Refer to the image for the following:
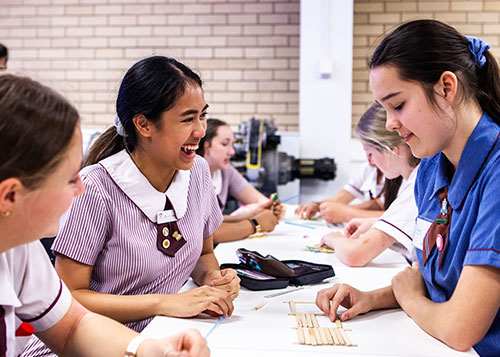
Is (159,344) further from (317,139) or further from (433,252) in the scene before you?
(317,139)

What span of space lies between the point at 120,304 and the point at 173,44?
420 cm

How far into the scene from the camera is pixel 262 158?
4266 millimetres

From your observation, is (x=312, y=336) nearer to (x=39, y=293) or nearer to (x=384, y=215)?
(x=39, y=293)

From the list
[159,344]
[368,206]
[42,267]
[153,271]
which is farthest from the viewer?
[368,206]

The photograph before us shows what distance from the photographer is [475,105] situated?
4.38 ft

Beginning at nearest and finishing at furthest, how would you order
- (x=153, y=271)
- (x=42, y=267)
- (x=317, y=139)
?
1. (x=42, y=267)
2. (x=153, y=271)
3. (x=317, y=139)

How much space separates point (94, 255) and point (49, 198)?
547 mm

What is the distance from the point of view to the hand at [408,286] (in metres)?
1.43

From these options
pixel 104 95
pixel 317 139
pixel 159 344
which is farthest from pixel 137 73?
pixel 104 95

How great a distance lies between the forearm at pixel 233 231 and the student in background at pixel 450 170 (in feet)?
4.11

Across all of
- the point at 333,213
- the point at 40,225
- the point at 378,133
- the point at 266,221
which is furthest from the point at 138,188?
the point at 333,213

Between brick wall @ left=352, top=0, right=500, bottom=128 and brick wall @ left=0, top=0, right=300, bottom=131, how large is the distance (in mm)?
606

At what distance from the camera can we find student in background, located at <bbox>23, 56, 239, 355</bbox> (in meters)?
1.44

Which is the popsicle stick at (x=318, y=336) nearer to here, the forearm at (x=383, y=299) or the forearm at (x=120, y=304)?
the forearm at (x=383, y=299)
